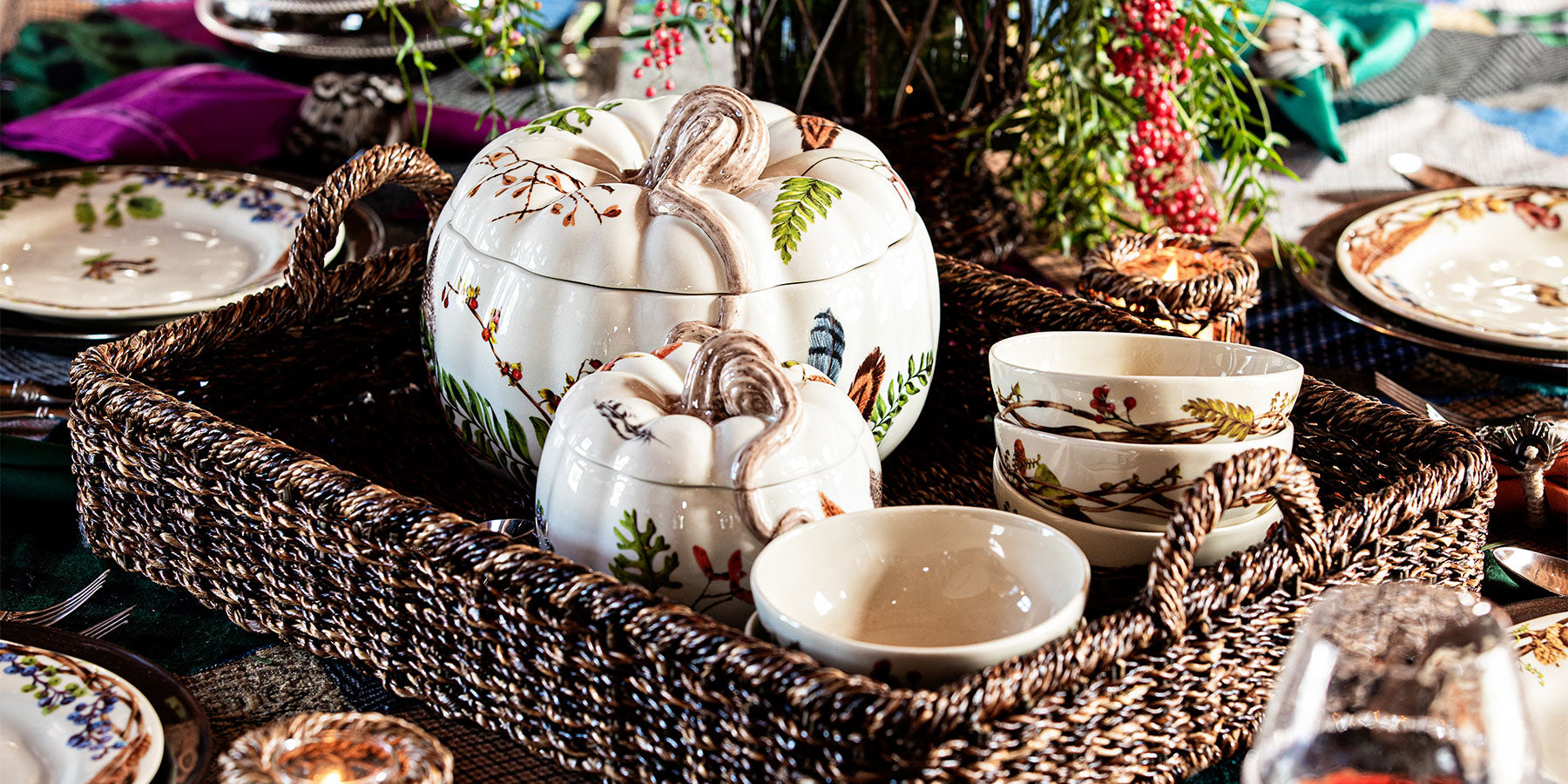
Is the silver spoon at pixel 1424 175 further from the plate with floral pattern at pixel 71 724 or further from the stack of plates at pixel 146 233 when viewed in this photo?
the plate with floral pattern at pixel 71 724

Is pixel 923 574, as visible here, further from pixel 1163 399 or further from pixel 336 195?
pixel 336 195

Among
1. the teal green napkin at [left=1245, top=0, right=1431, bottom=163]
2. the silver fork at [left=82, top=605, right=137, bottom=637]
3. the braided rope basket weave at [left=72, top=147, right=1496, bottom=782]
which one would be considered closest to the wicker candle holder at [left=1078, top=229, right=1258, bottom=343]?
the braided rope basket weave at [left=72, top=147, right=1496, bottom=782]

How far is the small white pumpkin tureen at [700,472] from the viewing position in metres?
0.53

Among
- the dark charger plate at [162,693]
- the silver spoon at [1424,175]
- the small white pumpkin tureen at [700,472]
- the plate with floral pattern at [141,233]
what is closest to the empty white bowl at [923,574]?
the small white pumpkin tureen at [700,472]

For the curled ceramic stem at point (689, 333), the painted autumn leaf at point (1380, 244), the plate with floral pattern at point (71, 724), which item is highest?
the curled ceramic stem at point (689, 333)

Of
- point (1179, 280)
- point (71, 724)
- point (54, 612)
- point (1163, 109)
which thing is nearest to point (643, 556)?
point (71, 724)

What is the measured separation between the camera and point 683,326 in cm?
61

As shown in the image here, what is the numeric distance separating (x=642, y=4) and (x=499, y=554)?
145 centimetres

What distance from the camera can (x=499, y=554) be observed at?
1.68ft

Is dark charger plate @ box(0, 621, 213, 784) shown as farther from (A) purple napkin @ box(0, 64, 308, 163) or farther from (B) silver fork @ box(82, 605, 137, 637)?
(A) purple napkin @ box(0, 64, 308, 163)

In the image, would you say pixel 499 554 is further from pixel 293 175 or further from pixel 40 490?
pixel 293 175

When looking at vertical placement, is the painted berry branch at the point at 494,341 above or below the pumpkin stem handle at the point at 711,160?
below

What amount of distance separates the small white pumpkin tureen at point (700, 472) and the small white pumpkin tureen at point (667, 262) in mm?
73

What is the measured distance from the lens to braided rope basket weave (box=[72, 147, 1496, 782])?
0.45 meters
